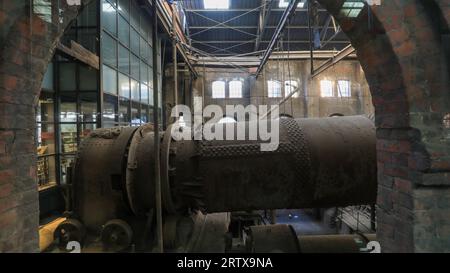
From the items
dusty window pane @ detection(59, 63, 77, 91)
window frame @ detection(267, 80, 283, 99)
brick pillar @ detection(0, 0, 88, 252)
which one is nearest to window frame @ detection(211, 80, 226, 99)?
window frame @ detection(267, 80, 283, 99)

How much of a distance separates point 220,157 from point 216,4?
456 inches

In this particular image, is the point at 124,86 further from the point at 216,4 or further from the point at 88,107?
the point at 216,4

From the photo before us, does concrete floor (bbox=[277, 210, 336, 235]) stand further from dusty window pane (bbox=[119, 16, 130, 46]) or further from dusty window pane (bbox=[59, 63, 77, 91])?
dusty window pane (bbox=[119, 16, 130, 46])

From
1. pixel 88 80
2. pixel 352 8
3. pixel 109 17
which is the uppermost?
pixel 109 17

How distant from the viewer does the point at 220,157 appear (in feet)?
11.0

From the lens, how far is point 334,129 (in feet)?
11.8

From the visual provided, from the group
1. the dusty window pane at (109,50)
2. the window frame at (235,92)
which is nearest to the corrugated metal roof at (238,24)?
the window frame at (235,92)

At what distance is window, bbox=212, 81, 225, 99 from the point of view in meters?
16.7

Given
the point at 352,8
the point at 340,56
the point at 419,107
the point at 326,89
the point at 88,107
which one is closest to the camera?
the point at 419,107

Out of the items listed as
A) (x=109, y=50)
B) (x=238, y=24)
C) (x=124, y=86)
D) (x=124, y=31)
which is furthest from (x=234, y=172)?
(x=238, y=24)

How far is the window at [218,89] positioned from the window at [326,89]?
6.03 m

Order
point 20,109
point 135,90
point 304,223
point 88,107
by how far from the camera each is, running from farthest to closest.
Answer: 1. point 135,90
2. point 88,107
3. point 304,223
4. point 20,109

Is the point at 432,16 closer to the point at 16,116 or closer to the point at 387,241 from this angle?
the point at 387,241
